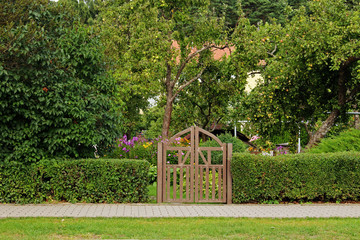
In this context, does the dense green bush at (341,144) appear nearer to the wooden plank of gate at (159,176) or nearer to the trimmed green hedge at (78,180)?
the wooden plank of gate at (159,176)

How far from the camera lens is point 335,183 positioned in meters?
11.3

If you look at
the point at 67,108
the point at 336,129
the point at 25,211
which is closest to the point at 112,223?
the point at 25,211

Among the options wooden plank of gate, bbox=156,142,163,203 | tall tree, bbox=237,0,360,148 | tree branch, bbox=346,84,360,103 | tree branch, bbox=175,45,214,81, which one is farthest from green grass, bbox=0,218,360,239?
tree branch, bbox=175,45,214,81

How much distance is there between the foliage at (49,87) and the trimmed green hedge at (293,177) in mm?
3454

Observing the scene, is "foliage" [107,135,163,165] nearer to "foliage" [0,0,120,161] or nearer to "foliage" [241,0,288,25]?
"foliage" [0,0,120,161]

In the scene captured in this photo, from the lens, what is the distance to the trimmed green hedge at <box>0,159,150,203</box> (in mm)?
10664

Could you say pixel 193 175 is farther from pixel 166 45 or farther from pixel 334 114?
pixel 166 45

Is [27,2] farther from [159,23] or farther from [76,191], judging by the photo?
[159,23]

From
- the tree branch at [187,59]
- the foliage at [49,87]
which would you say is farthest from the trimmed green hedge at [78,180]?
the tree branch at [187,59]

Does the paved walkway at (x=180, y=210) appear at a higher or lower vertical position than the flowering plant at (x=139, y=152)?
lower

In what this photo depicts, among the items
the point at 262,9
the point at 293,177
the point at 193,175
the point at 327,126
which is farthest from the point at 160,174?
the point at 262,9

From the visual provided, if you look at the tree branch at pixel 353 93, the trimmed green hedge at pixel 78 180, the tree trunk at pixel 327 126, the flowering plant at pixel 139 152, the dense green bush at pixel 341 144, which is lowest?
the trimmed green hedge at pixel 78 180

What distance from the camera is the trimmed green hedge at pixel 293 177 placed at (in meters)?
11.1

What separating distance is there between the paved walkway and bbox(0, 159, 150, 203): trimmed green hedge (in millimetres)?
384
